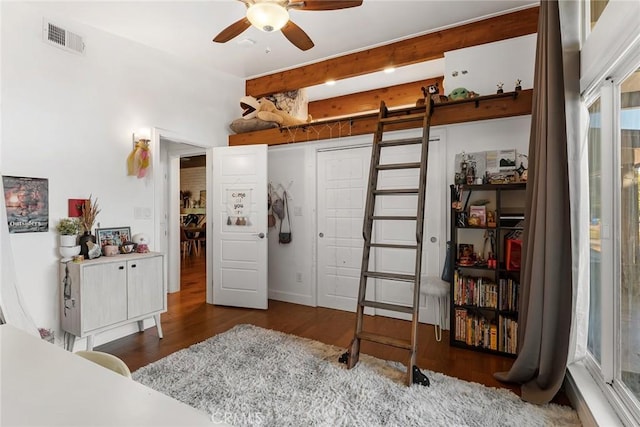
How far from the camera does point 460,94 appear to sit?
3148mm

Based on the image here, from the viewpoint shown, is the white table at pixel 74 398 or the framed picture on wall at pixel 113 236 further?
the framed picture on wall at pixel 113 236

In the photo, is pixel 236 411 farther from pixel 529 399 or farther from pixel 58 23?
pixel 58 23

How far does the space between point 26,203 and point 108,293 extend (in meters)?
0.96

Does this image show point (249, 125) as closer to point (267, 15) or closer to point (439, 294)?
point (267, 15)

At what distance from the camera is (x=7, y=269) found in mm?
2191

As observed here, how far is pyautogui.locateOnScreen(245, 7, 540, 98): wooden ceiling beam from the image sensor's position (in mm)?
3002

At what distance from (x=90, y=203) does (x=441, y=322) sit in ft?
12.1

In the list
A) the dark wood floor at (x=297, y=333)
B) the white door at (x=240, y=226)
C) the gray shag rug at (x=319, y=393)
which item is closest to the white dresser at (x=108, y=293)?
the dark wood floor at (x=297, y=333)

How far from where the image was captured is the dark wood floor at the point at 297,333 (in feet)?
8.41

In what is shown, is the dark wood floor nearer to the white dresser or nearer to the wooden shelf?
the white dresser

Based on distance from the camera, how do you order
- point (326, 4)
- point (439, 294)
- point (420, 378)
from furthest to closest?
1. point (439, 294)
2. point (420, 378)
3. point (326, 4)

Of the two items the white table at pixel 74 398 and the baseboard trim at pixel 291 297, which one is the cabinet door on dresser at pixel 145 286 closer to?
the baseboard trim at pixel 291 297

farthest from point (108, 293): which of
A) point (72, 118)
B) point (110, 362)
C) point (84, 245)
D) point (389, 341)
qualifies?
point (389, 341)

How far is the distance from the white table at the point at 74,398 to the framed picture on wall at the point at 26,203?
2.01m
